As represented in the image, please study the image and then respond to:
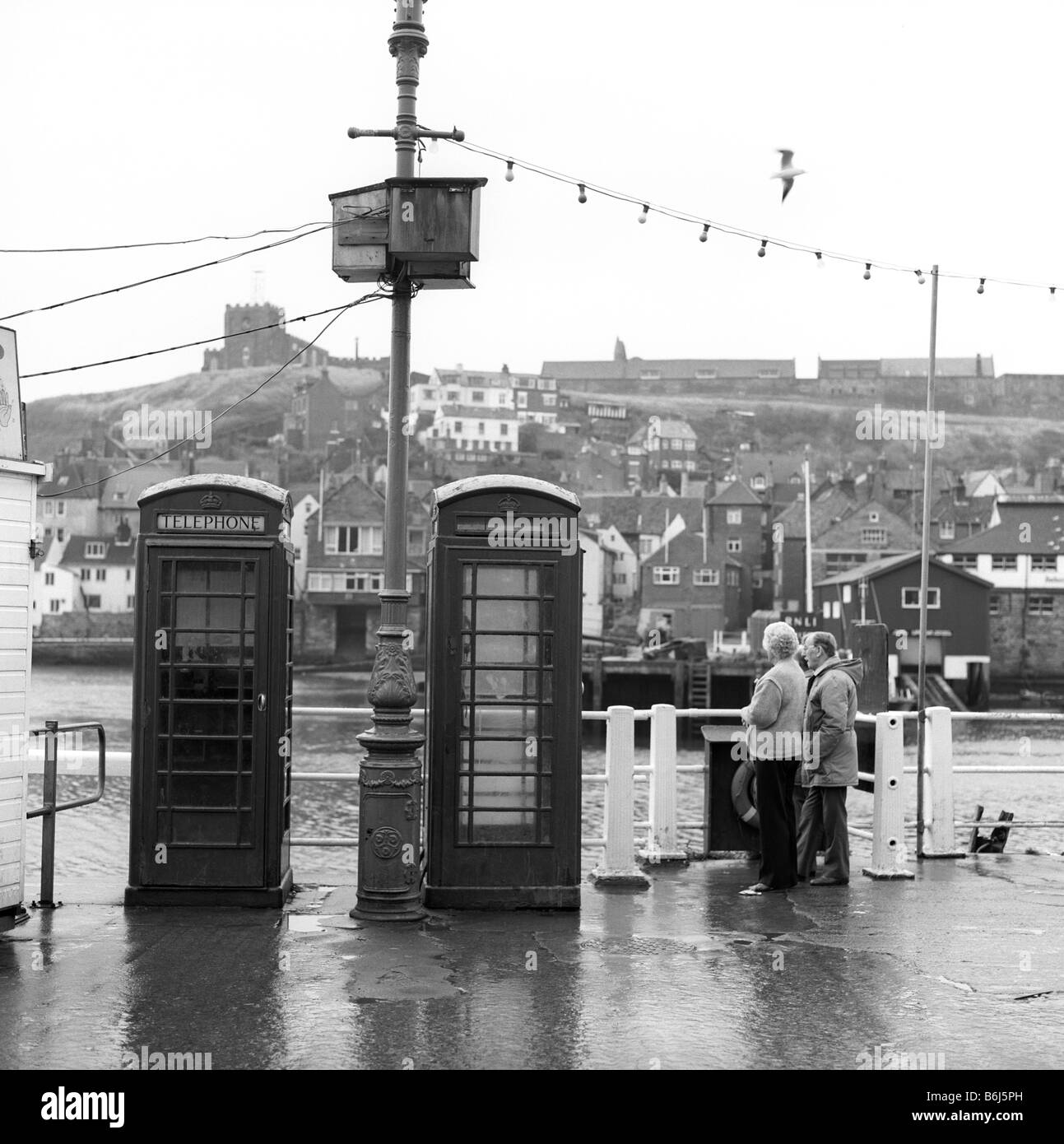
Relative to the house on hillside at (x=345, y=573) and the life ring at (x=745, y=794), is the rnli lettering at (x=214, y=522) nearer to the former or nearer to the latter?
the life ring at (x=745, y=794)

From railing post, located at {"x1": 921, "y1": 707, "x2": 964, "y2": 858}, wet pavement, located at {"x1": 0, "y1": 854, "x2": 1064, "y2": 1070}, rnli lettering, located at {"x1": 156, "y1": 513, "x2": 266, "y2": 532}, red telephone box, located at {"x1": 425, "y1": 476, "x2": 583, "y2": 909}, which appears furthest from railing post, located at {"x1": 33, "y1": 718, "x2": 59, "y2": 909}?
railing post, located at {"x1": 921, "y1": 707, "x2": 964, "y2": 858}

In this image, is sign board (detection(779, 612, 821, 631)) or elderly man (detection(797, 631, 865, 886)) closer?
elderly man (detection(797, 631, 865, 886))

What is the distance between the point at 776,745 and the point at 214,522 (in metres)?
4.24

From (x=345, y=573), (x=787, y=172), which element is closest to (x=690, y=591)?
(x=345, y=573)

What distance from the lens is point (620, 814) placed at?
10.1 meters

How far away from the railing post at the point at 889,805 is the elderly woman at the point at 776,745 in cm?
A: 96

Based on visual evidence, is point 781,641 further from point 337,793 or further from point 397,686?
point 337,793

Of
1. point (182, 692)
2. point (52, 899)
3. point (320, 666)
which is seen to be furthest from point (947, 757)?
point (320, 666)

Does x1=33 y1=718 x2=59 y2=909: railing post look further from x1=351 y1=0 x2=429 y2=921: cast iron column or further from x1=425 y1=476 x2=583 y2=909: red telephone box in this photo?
x1=425 y1=476 x2=583 y2=909: red telephone box

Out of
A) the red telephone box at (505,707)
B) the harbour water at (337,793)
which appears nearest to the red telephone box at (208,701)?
the red telephone box at (505,707)

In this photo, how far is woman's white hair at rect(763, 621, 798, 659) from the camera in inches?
388

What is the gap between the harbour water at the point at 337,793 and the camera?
25.8 m

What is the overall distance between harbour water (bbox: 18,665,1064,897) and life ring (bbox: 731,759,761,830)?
204 centimetres
